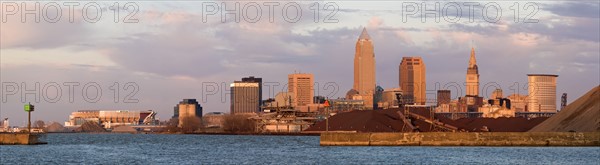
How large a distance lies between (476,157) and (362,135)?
42.9 m

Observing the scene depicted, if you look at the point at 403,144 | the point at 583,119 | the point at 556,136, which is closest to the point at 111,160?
the point at 403,144

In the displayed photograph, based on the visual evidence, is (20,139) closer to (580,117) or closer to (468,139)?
(468,139)

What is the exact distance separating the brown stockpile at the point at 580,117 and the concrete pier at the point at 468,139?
13.7 metres

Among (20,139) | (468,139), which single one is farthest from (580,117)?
(20,139)

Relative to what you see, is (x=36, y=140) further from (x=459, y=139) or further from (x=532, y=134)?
(x=532, y=134)

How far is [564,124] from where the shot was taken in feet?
525

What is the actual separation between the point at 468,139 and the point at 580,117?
25.9 metres

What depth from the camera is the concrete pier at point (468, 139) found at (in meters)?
135

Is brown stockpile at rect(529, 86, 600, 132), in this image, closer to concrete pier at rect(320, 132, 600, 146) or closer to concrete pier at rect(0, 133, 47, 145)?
concrete pier at rect(320, 132, 600, 146)

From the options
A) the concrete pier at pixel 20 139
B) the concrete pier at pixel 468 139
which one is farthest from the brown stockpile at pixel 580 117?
the concrete pier at pixel 20 139

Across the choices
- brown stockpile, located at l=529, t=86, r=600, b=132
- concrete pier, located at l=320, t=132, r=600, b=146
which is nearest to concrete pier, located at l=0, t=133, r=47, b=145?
concrete pier, located at l=320, t=132, r=600, b=146

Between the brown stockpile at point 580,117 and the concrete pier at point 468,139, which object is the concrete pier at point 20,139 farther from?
the brown stockpile at point 580,117

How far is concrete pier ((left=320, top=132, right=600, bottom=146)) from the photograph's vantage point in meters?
135

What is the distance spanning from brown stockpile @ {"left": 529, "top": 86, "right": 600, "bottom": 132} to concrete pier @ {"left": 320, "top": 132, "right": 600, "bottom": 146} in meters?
13.7
